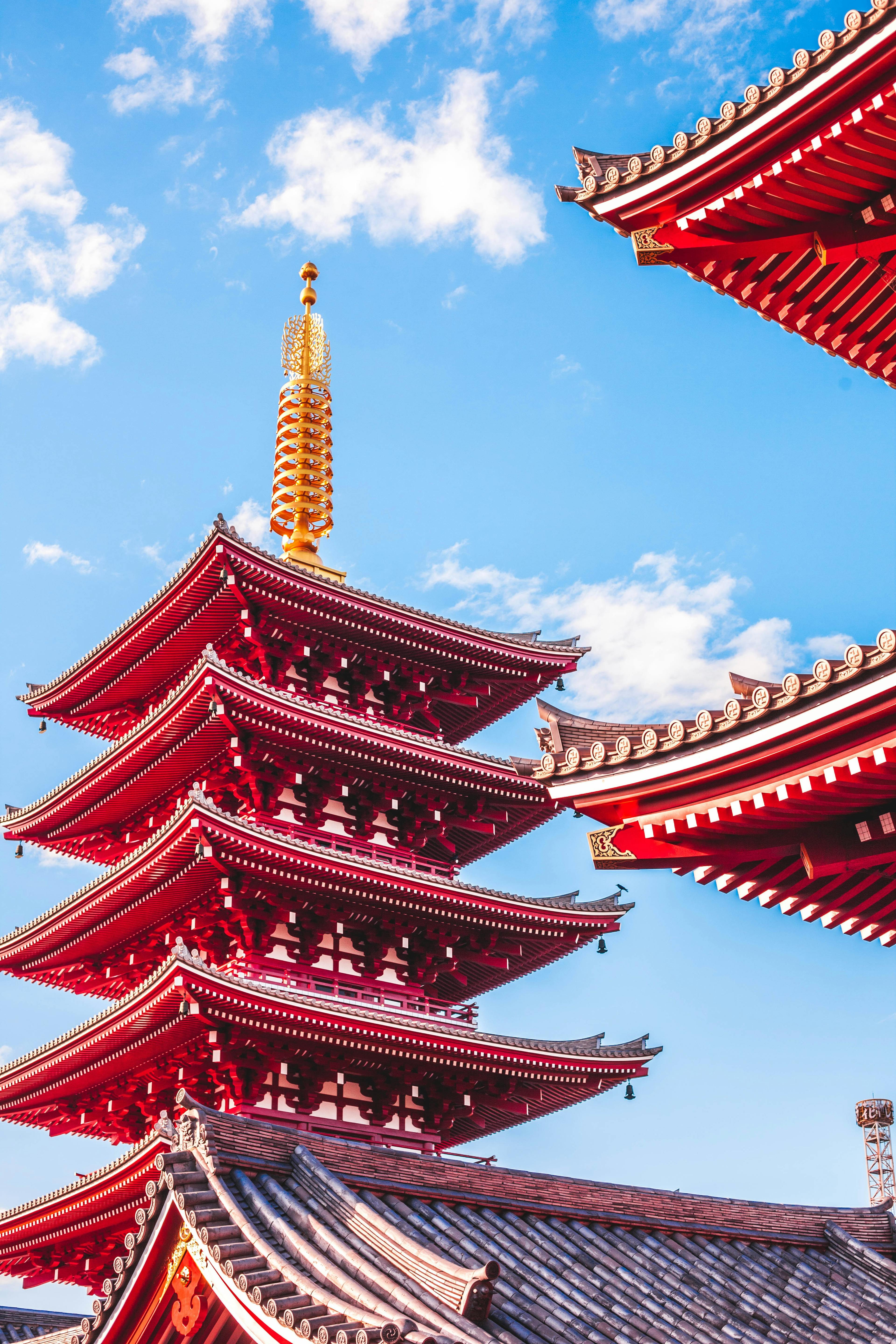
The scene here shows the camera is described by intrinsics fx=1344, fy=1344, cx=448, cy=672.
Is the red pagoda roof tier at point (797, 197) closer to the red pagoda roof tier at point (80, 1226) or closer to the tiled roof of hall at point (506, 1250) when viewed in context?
the tiled roof of hall at point (506, 1250)

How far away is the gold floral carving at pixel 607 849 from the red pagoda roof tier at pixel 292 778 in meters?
11.9

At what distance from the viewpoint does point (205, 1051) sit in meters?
21.2

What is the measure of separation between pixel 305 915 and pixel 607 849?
1386 centimetres

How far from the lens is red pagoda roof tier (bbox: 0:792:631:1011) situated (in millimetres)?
21844

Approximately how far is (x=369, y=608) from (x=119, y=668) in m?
5.42

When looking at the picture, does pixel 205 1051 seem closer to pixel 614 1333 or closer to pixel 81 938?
pixel 81 938

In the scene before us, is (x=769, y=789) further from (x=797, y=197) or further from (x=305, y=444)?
(x=305, y=444)

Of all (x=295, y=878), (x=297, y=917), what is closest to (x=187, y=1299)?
(x=295, y=878)

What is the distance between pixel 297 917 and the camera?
23016 millimetres

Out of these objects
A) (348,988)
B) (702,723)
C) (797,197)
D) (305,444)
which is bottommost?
(702,723)

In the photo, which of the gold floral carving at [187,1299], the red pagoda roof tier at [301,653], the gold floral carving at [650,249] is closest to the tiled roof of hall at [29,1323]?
the red pagoda roof tier at [301,653]

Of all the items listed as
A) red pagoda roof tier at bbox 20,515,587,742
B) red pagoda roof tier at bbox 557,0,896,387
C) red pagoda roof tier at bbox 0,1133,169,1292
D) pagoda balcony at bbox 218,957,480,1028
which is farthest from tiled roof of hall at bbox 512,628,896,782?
red pagoda roof tier at bbox 20,515,587,742

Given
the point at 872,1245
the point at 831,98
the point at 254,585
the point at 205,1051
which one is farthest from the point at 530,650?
the point at 831,98

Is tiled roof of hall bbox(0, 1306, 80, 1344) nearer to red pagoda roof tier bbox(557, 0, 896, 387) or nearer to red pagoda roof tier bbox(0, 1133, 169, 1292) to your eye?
red pagoda roof tier bbox(0, 1133, 169, 1292)
